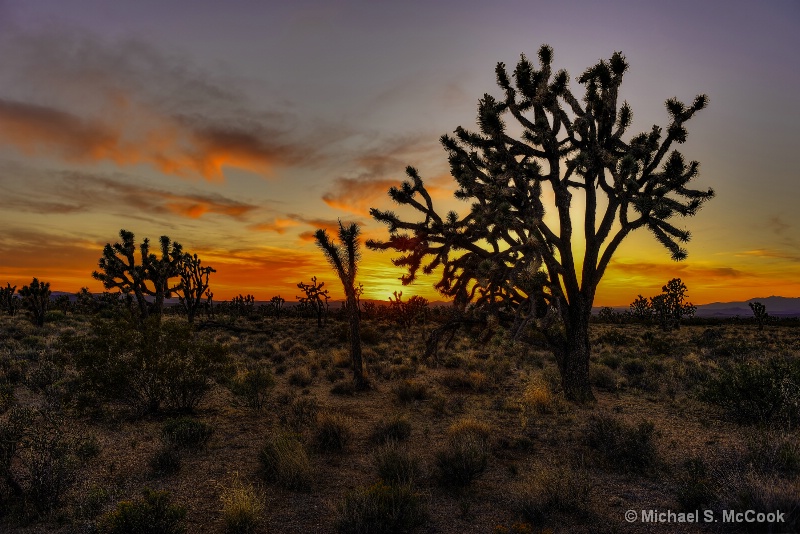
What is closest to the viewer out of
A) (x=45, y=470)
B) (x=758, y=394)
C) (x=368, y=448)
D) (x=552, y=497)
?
(x=552, y=497)

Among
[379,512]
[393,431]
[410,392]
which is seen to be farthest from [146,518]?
[410,392]

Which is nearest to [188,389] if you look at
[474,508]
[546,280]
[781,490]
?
[474,508]

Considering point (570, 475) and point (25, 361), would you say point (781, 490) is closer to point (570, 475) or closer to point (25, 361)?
point (570, 475)

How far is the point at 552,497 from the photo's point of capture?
610 centimetres

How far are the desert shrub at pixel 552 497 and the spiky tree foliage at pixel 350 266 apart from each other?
9.47 meters

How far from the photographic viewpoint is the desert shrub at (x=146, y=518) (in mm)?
5203

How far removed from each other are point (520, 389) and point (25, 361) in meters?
19.1

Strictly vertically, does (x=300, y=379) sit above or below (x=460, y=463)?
below

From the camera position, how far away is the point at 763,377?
9742 millimetres

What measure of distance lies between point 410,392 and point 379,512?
25.3ft

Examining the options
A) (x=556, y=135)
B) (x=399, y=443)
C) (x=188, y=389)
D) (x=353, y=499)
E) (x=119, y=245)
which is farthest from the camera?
(x=119, y=245)

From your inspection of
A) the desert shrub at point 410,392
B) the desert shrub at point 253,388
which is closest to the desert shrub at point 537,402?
the desert shrub at point 410,392

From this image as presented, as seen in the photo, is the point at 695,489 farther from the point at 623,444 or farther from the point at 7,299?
the point at 7,299

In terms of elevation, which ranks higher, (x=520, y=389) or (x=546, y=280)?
(x=546, y=280)
